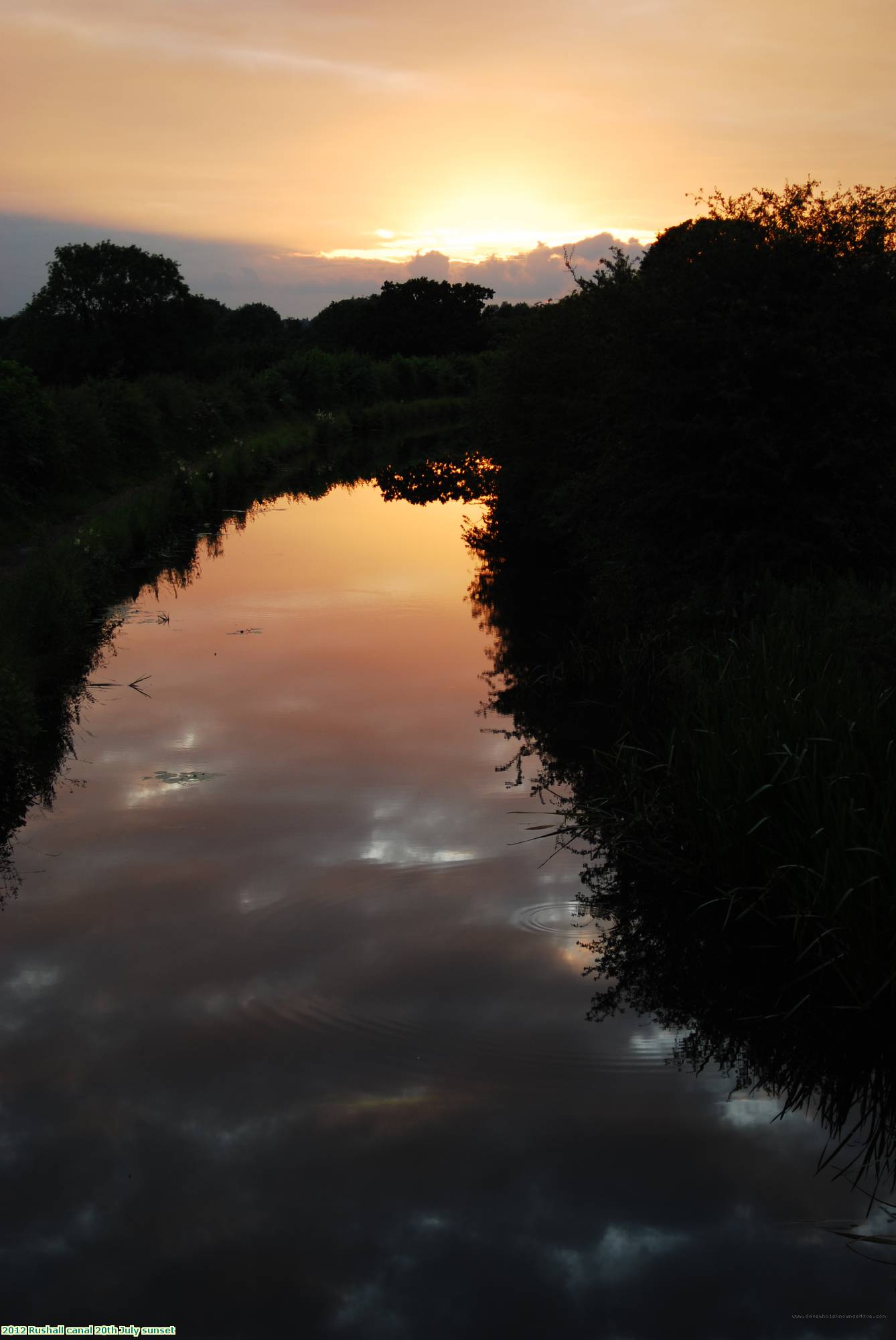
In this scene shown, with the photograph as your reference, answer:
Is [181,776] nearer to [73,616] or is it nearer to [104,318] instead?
[73,616]

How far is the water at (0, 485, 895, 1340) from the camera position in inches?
163

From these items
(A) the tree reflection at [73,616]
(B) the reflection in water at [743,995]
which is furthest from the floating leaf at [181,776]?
(B) the reflection in water at [743,995]

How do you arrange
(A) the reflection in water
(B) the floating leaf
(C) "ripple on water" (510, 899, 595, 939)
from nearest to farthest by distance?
(A) the reflection in water < (C) "ripple on water" (510, 899, 595, 939) < (B) the floating leaf

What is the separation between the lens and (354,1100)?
5.27 metres

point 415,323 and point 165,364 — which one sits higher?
point 415,323

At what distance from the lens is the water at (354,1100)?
414cm

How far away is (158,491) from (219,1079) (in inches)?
871

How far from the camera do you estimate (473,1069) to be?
5.57 m

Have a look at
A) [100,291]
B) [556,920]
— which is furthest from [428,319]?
[556,920]

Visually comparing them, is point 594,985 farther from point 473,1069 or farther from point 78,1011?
point 78,1011

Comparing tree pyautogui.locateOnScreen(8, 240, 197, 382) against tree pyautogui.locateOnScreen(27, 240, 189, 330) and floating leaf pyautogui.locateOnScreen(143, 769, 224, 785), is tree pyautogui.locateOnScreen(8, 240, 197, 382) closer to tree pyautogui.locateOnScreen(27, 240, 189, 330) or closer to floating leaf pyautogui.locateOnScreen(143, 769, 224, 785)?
tree pyautogui.locateOnScreen(27, 240, 189, 330)

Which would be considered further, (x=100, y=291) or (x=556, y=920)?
(x=100, y=291)

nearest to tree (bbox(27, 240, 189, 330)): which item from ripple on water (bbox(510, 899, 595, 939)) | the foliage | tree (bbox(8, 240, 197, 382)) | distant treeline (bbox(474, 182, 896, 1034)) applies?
tree (bbox(8, 240, 197, 382))

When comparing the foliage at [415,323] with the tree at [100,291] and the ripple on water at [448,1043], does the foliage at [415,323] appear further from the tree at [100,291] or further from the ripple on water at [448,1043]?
the ripple on water at [448,1043]
